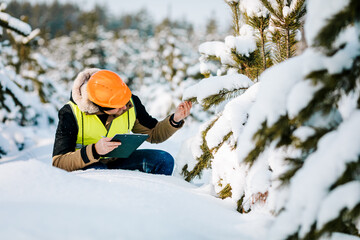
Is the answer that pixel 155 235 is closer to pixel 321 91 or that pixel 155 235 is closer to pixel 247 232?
pixel 247 232

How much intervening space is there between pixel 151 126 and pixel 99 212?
213 cm

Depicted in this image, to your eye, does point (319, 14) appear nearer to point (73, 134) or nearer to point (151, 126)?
point (73, 134)

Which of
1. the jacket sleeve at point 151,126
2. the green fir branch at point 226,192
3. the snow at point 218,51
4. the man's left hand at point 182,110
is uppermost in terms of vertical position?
the snow at point 218,51

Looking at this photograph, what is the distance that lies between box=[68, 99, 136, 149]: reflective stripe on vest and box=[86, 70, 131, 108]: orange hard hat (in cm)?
25

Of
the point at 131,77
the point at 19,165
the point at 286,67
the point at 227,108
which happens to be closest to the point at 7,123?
the point at 19,165

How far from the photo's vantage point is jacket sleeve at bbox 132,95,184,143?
3264mm

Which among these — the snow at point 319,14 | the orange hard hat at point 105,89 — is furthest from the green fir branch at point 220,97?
the snow at point 319,14

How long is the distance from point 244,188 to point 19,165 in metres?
1.42

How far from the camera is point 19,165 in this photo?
1.62 m

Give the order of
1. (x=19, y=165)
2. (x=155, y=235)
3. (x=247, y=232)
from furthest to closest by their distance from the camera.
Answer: (x=19, y=165), (x=247, y=232), (x=155, y=235)

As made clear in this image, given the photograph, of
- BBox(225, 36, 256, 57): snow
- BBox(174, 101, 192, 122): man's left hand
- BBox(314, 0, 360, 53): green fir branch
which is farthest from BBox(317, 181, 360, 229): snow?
BBox(174, 101, 192, 122): man's left hand

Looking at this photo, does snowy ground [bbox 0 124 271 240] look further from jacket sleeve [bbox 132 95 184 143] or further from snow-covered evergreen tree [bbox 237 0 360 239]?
jacket sleeve [bbox 132 95 184 143]

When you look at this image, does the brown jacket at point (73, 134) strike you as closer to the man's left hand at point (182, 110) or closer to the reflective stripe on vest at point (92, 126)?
the reflective stripe on vest at point (92, 126)

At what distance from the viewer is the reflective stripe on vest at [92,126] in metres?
2.74
